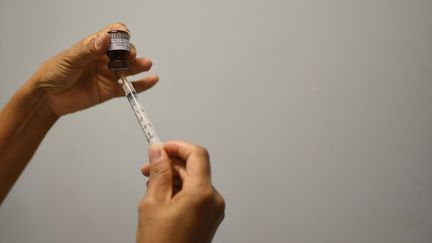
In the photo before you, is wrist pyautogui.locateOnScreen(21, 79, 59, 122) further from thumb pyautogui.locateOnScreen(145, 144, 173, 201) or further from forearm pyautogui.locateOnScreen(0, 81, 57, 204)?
thumb pyautogui.locateOnScreen(145, 144, 173, 201)

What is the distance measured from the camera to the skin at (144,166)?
0.36 metres

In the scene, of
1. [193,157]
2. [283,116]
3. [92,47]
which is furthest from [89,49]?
[283,116]

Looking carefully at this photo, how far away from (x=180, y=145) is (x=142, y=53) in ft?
1.63

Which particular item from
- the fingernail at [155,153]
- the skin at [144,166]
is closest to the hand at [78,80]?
the skin at [144,166]

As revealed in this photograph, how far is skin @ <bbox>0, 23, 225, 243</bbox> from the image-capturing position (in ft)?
1.19

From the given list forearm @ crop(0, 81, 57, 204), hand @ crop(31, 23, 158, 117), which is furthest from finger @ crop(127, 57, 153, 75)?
forearm @ crop(0, 81, 57, 204)

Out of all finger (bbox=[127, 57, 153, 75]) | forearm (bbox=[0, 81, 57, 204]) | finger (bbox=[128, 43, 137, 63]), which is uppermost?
finger (bbox=[128, 43, 137, 63])

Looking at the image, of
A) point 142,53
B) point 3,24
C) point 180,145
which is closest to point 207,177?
point 180,145

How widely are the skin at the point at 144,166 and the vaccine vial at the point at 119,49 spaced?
0.05ft

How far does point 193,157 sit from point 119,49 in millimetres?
258

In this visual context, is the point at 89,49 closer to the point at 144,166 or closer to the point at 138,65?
the point at 138,65

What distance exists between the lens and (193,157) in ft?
1.32

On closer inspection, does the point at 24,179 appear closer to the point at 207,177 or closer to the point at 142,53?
the point at 142,53

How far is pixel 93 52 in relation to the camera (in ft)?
1.88
